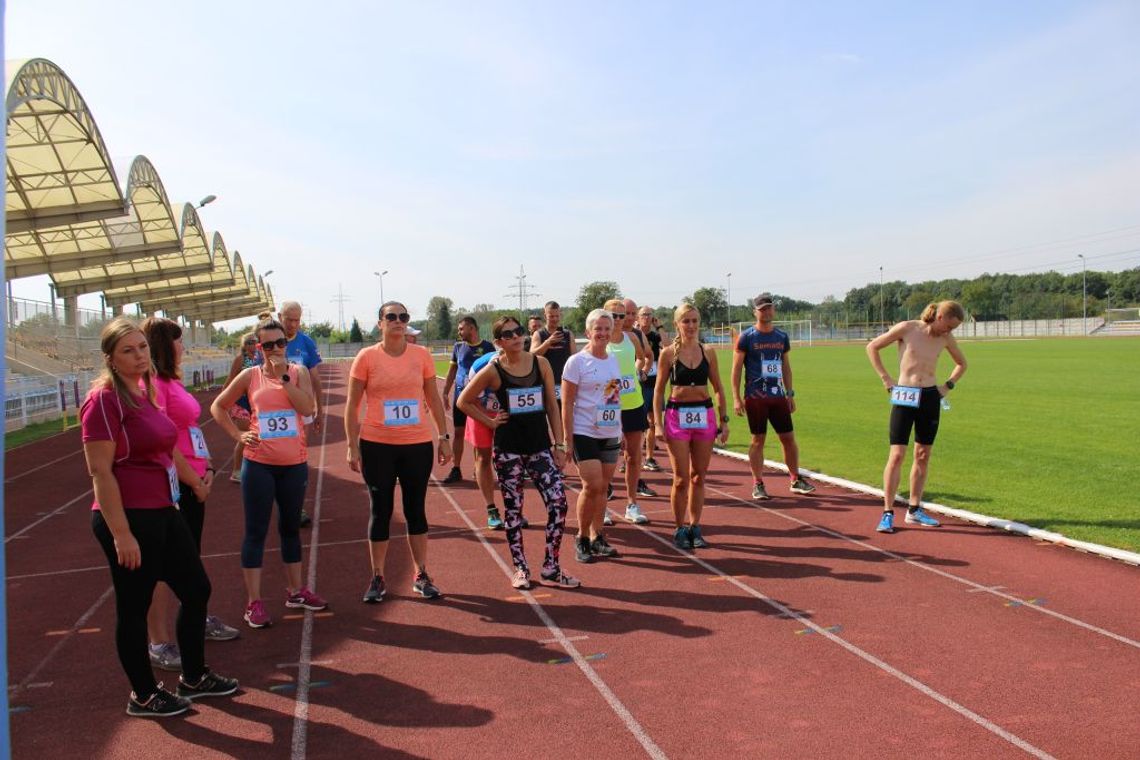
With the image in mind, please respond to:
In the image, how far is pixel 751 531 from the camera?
7148 mm

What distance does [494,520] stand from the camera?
7.50 m

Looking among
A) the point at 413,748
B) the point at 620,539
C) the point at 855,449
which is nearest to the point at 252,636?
the point at 413,748

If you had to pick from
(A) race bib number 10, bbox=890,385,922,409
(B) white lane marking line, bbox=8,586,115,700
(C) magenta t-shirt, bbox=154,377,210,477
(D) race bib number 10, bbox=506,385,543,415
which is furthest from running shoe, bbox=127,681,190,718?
(A) race bib number 10, bbox=890,385,922,409

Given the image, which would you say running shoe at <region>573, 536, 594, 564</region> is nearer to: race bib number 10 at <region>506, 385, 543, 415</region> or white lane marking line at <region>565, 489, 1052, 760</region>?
white lane marking line at <region>565, 489, 1052, 760</region>

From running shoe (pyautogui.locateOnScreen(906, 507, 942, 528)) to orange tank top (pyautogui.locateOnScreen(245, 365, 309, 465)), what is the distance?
5283 mm

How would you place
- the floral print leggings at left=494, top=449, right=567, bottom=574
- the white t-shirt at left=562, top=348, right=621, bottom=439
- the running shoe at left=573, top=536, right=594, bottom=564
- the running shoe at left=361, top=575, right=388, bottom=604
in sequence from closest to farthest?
the running shoe at left=361, top=575, right=388, bottom=604
the floral print leggings at left=494, top=449, right=567, bottom=574
the white t-shirt at left=562, top=348, right=621, bottom=439
the running shoe at left=573, top=536, right=594, bottom=564

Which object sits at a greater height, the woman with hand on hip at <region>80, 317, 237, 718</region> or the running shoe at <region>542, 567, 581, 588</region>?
the woman with hand on hip at <region>80, 317, 237, 718</region>

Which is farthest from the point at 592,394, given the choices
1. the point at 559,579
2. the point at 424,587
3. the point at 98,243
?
the point at 98,243

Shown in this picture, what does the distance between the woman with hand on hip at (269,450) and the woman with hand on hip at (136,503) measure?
98 cm

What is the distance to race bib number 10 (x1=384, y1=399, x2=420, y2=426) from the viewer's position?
17.2 feet

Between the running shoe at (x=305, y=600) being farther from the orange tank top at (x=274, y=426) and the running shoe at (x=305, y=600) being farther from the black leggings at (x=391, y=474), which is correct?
the orange tank top at (x=274, y=426)

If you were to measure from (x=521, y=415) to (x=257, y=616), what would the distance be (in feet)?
7.00

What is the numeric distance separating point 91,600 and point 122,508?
279cm

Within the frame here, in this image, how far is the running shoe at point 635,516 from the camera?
7474 millimetres
